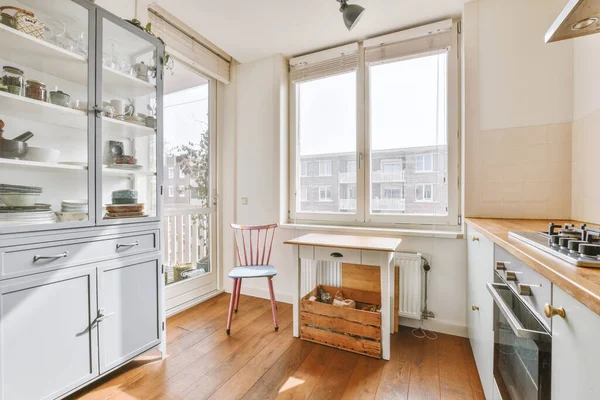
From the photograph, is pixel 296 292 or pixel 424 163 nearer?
pixel 296 292

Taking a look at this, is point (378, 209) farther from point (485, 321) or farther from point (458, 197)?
point (485, 321)

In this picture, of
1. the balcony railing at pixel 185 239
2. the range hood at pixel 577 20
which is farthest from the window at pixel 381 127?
the range hood at pixel 577 20

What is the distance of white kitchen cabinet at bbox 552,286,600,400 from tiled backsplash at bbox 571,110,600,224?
1340 millimetres

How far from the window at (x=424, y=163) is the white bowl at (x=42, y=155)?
8.44 ft

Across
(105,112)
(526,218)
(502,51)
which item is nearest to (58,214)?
(105,112)

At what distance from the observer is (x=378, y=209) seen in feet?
8.47

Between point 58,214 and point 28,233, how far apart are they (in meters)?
0.20

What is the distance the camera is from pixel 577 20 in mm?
1067

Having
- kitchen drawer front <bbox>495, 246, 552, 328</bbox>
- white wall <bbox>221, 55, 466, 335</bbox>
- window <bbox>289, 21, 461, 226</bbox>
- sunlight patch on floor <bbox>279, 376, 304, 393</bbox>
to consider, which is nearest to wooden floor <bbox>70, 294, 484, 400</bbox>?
A: sunlight patch on floor <bbox>279, 376, 304, 393</bbox>

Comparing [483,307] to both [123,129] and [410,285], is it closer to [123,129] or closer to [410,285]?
[410,285]

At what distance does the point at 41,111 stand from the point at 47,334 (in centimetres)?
118

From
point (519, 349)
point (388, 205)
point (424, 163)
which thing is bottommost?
point (519, 349)

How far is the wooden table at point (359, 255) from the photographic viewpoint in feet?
6.11

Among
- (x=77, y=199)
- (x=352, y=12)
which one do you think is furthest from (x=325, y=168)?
(x=77, y=199)
